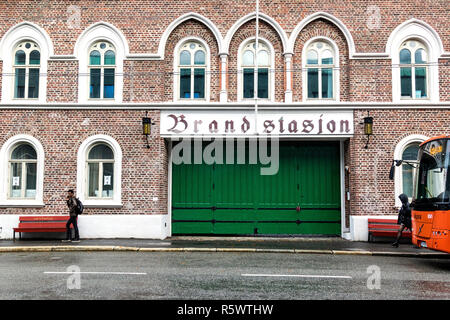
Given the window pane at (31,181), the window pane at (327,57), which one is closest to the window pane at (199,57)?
the window pane at (327,57)

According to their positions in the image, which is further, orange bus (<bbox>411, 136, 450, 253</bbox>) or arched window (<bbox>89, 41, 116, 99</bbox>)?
arched window (<bbox>89, 41, 116, 99</bbox>)

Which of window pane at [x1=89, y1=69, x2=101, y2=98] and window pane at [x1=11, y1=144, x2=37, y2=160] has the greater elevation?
window pane at [x1=89, y1=69, x2=101, y2=98]

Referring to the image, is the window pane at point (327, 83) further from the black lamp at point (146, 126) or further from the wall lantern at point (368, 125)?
the black lamp at point (146, 126)

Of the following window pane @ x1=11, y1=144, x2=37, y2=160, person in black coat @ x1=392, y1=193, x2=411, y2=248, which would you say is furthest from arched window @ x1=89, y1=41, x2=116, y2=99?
Result: person in black coat @ x1=392, y1=193, x2=411, y2=248

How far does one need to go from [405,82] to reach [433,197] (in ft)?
20.2

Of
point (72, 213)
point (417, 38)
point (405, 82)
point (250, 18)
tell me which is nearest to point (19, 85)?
point (72, 213)

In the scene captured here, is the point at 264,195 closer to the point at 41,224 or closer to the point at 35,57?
the point at 41,224

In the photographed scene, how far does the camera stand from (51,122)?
15.0 m

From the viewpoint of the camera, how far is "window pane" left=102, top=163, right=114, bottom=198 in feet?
49.4

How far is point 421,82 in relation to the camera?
14969 mm

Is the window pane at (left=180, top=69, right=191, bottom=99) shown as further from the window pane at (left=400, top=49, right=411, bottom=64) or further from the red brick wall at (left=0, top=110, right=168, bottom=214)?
the window pane at (left=400, top=49, right=411, bottom=64)

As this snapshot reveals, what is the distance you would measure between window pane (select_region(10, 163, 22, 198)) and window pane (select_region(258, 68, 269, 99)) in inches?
345

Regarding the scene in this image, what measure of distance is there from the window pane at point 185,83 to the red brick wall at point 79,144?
48.8 inches

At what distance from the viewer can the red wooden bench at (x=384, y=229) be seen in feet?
45.6
